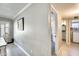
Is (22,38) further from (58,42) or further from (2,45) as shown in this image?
(58,42)

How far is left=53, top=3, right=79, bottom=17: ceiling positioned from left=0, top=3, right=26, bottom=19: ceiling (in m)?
0.66

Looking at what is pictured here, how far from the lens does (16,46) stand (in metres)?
1.93

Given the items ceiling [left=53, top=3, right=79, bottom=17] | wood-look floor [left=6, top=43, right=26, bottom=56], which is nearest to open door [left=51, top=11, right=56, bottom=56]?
ceiling [left=53, top=3, right=79, bottom=17]

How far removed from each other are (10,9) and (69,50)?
1.47 metres

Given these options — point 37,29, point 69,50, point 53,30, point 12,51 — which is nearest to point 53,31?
point 53,30

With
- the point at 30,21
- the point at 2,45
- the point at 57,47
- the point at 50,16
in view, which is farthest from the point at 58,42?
the point at 2,45

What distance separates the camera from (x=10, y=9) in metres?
1.85

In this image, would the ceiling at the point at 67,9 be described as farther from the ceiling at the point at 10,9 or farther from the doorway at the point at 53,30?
the ceiling at the point at 10,9

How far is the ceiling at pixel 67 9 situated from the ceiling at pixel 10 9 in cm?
66

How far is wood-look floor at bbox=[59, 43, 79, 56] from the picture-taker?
165 cm

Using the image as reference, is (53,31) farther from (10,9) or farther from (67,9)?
(10,9)

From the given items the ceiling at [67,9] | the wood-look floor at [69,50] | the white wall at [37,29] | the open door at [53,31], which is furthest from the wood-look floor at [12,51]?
the ceiling at [67,9]

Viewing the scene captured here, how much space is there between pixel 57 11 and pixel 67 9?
193mm

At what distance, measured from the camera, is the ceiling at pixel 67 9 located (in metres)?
1.60
